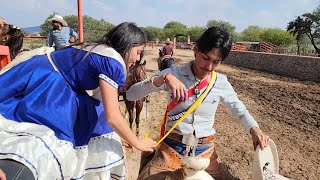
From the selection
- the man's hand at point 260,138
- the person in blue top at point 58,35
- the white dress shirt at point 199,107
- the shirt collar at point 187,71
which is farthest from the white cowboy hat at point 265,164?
the person in blue top at point 58,35

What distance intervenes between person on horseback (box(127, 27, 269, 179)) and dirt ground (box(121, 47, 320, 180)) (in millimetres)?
2504

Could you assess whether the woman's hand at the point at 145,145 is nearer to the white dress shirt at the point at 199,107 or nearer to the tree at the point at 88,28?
the white dress shirt at the point at 199,107

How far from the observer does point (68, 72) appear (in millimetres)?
1751

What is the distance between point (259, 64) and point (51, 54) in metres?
20.6

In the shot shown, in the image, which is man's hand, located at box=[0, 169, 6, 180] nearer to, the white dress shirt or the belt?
the white dress shirt

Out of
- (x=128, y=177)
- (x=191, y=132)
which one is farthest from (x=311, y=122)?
(x=191, y=132)

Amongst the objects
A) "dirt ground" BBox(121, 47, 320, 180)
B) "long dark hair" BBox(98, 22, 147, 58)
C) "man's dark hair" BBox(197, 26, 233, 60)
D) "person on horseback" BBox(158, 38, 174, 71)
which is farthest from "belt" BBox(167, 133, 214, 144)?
"person on horseback" BBox(158, 38, 174, 71)

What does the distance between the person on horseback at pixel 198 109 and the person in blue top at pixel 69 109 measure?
1.14 feet

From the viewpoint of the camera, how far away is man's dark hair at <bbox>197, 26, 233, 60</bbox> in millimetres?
2125

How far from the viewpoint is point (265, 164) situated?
6.86ft

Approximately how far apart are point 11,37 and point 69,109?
85.6 inches

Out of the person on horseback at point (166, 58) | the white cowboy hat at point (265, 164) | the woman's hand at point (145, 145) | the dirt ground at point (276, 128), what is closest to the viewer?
the woman's hand at point (145, 145)

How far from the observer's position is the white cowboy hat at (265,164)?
2025 millimetres

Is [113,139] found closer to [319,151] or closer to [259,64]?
[319,151]
